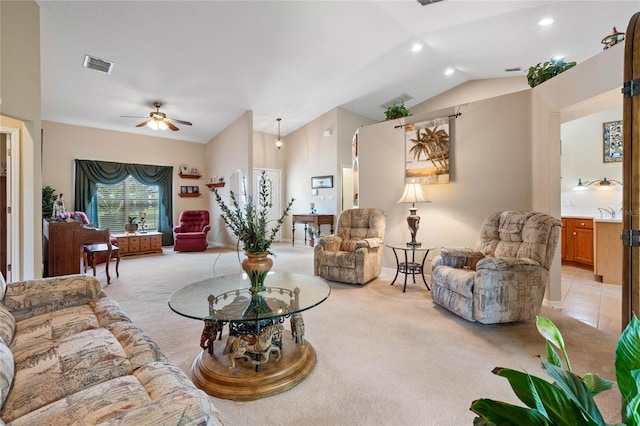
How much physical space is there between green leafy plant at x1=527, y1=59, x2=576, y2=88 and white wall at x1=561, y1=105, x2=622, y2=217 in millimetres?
2727

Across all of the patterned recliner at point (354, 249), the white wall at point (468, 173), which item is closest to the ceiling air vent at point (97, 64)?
the patterned recliner at point (354, 249)

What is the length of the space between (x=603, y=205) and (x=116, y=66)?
26.2 ft

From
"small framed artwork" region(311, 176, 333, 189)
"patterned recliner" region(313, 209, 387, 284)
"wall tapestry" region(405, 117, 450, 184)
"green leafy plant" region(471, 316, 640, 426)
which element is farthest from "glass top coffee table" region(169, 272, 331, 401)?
"small framed artwork" region(311, 176, 333, 189)

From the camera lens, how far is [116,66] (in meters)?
3.95

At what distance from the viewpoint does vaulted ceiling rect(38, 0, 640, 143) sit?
3250mm

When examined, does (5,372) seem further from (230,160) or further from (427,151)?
(230,160)

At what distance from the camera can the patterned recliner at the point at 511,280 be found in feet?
7.96

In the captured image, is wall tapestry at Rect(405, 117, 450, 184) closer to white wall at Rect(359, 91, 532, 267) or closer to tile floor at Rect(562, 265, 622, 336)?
white wall at Rect(359, 91, 532, 267)

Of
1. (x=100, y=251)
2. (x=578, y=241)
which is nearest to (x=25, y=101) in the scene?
(x=100, y=251)

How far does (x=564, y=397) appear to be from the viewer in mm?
610

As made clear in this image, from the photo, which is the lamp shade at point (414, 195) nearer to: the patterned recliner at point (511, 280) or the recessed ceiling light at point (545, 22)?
the patterned recliner at point (511, 280)

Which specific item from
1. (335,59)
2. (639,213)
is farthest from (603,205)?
(335,59)

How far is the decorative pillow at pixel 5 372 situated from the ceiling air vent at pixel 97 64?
404 cm

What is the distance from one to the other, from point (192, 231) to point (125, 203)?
66.3 inches
